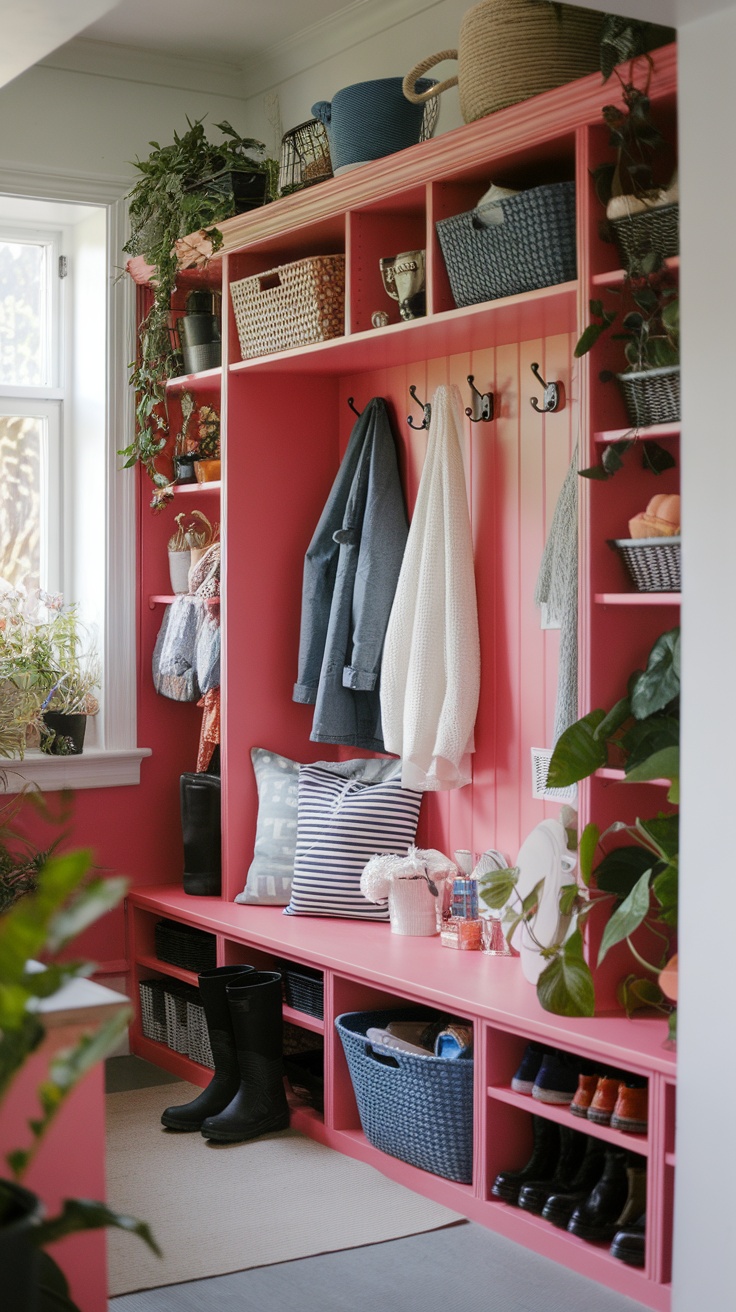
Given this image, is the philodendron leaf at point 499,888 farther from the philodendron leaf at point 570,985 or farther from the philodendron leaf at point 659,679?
the philodendron leaf at point 659,679

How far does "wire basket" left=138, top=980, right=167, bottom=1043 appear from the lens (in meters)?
4.12

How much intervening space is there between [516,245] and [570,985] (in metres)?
1.52

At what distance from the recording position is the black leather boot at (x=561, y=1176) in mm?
2760

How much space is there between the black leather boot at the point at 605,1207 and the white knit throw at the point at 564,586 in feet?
2.88

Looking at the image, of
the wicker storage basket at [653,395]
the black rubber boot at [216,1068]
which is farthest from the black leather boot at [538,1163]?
the wicker storage basket at [653,395]

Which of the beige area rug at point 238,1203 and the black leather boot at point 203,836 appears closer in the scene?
the beige area rug at point 238,1203

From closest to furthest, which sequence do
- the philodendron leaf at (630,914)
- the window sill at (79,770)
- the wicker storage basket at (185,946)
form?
1. the philodendron leaf at (630,914)
2. the wicker storage basket at (185,946)
3. the window sill at (79,770)

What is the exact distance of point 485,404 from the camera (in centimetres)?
350

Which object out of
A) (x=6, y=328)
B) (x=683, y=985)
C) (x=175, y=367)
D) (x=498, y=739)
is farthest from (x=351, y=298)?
(x=683, y=985)

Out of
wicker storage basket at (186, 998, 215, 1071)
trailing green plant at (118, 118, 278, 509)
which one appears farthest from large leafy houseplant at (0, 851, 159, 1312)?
trailing green plant at (118, 118, 278, 509)

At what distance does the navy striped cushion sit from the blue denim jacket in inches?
8.8

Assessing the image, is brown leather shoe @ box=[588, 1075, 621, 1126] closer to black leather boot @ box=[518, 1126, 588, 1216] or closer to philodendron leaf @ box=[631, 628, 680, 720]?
black leather boot @ box=[518, 1126, 588, 1216]

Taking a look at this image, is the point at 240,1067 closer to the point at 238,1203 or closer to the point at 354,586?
the point at 238,1203

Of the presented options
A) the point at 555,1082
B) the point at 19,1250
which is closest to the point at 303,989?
the point at 555,1082
